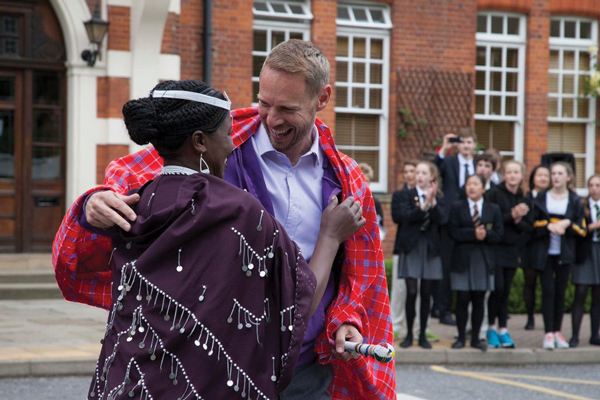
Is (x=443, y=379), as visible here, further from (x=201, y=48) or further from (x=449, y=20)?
(x=449, y=20)

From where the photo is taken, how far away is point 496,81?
58.9 ft

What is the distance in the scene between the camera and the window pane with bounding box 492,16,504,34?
1767cm

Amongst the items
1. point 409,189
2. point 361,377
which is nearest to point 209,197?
point 361,377

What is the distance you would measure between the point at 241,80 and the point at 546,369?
768cm

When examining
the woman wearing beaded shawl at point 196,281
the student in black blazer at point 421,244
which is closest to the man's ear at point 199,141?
the woman wearing beaded shawl at point 196,281

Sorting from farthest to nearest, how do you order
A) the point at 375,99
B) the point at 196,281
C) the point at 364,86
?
the point at 375,99
the point at 364,86
the point at 196,281

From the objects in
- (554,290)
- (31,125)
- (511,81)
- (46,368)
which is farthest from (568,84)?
(46,368)

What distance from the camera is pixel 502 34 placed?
17734mm

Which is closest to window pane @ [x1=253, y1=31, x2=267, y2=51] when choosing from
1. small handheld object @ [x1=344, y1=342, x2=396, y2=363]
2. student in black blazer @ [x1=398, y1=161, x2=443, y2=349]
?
student in black blazer @ [x1=398, y1=161, x2=443, y2=349]

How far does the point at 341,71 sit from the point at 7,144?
581 centimetres

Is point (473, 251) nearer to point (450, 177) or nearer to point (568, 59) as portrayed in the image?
point (450, 177)

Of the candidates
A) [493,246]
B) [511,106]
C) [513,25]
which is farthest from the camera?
[511,106]

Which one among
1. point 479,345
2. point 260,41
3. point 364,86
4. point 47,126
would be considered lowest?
point 479,345

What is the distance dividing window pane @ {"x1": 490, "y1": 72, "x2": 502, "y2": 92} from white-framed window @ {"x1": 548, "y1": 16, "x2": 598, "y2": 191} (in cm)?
96
